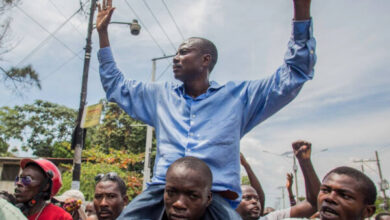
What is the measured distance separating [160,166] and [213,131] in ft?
1.27

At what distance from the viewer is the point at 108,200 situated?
3721 millimetres

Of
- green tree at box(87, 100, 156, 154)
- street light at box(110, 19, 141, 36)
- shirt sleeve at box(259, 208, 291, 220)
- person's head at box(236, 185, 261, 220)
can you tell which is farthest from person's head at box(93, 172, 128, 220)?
green tree at box(87, 100, 156, 154)

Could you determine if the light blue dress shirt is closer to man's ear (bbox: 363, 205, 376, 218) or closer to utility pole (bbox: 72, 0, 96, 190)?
man's ear (bbox: 363, 205, 376, 218)

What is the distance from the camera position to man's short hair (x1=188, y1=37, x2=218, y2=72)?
2.43 metres

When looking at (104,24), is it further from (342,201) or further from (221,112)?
(342,201)

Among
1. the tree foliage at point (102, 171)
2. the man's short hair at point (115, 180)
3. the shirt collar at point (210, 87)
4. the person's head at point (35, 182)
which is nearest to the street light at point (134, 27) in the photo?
the tree foliage at point (102, 171)

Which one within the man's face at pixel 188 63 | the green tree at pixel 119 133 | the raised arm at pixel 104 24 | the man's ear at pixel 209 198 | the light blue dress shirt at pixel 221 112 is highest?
the green tree at pixel 119 133

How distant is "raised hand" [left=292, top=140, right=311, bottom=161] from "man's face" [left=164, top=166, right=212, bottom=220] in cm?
102

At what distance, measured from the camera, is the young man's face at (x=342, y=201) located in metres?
2.24

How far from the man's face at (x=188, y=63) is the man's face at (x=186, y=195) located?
73cm

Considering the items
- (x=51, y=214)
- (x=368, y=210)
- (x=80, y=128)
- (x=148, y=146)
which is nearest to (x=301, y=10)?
(x=368, y=210)

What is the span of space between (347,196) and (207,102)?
1.13 metres

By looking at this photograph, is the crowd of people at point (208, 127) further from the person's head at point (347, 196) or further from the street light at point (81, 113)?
the street light at point (81, 113)

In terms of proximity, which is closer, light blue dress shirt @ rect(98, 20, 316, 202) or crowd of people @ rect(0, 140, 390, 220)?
crowd of people @ rect(0, 140, 390, 220)
